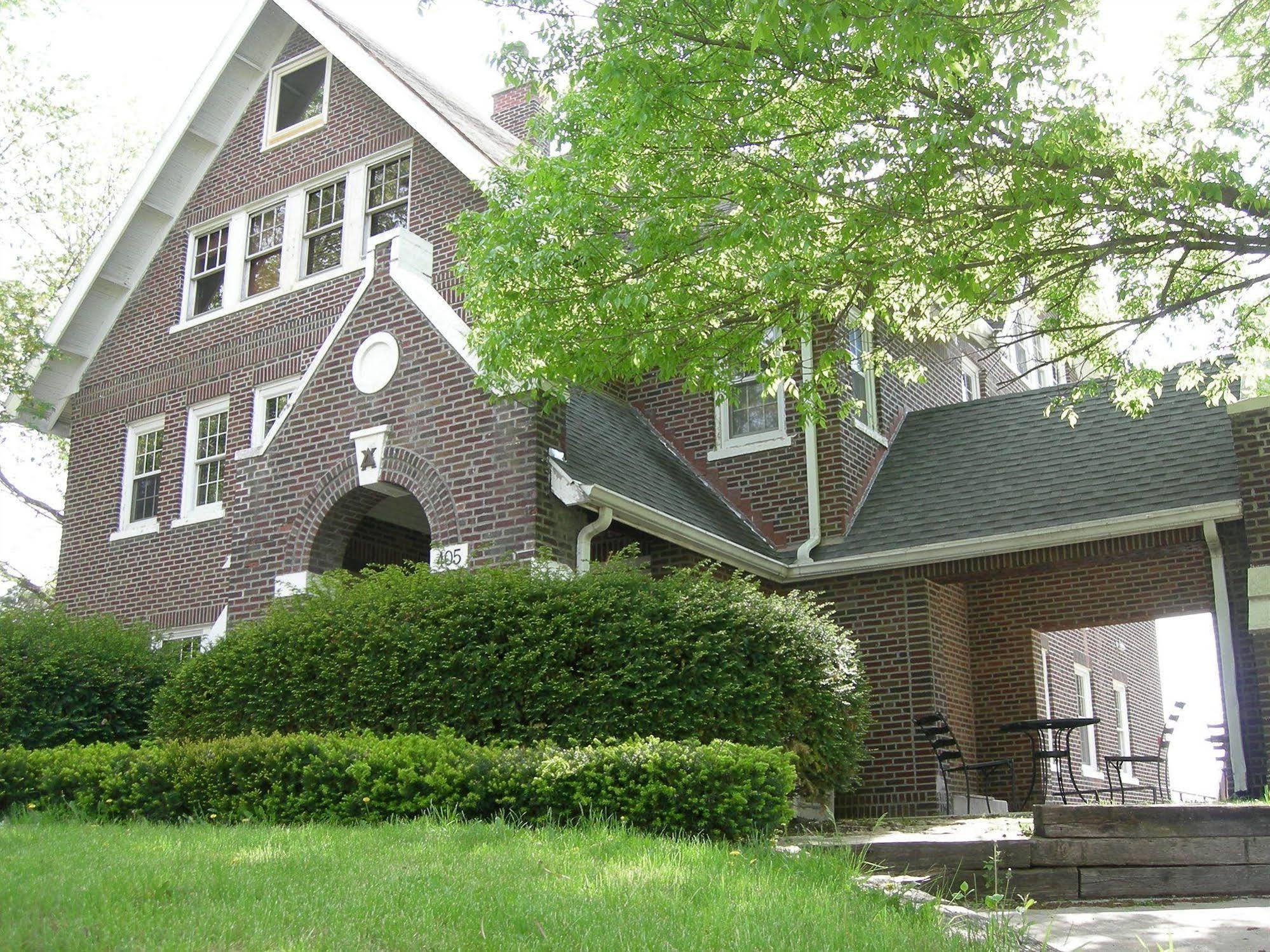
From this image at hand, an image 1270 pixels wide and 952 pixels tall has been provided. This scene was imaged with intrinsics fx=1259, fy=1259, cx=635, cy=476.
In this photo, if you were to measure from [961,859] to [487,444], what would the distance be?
238 inches

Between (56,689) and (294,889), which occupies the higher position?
(56,689)

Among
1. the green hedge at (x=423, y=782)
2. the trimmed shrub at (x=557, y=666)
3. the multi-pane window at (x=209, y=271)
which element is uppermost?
the multi-pane window at (x=209, y=271)

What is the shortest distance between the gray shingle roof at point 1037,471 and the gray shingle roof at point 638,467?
1.40 meters

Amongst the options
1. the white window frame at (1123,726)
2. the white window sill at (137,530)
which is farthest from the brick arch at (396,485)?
the white window frame at (1123,726)

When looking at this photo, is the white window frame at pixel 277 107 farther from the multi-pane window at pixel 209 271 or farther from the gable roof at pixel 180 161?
the multi-pane window at pixel 209 271

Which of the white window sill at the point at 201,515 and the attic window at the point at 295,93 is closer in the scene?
the white window sill at the point at 201,515

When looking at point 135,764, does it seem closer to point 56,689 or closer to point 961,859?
point 56,689

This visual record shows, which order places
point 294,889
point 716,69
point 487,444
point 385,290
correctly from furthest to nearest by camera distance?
1. point 385,290
2. point 487,444
3. point 716,69
4. point 294,889

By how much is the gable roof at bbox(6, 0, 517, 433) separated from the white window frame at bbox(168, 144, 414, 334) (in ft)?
2.74

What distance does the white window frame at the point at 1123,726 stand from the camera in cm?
2008

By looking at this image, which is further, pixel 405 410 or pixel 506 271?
pixel 405 410

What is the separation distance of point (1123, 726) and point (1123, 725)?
0.12ft

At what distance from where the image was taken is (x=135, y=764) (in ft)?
29.7

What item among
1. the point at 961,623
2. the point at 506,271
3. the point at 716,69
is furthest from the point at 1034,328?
the point at 961,623
